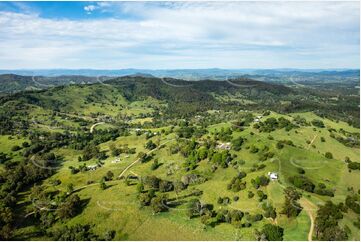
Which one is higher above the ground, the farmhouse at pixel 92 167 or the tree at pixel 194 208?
the tree at pixel 194 208

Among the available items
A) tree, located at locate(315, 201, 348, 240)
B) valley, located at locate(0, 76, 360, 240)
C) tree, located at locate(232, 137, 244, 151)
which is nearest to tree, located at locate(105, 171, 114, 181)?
valley, located at locate(0, 76, 360, 240)

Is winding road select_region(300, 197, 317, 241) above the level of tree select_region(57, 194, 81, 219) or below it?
above

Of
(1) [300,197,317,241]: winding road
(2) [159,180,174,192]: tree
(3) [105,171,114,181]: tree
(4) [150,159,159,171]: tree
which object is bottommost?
(3) [105,171,114,181]: tree

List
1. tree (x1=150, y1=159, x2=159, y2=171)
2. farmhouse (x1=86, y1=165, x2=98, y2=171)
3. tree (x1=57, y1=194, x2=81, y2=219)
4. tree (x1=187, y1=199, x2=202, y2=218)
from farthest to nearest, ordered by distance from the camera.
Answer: farmhouse (x1=86, y1=165, x2=98, y2=171) < tree (x1=150, y1=159, x2=159, y2=171) < tree (x1=57, y1=194, x2=81, y2=219) < tree (x1=187, y1=199, x2=202, y2=218)

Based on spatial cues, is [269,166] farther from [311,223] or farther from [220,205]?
[311,223]

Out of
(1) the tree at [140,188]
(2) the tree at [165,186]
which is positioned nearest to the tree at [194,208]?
(2) the tree at [165,186]

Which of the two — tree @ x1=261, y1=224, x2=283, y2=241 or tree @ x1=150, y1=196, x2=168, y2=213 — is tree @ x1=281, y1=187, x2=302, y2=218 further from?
tree @ x1=150, y1=196, x2=168, y2=213

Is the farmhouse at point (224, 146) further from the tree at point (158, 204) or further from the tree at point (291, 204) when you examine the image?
the tree at point (291, 204)

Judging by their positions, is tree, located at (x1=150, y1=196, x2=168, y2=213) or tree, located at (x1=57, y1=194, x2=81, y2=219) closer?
tree, located at (x1=150, y1=196, x2=168, y2=213)

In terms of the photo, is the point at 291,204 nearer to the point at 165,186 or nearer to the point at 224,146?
the point at 165,186

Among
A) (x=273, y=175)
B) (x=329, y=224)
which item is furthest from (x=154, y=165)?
(x=329, y=224)

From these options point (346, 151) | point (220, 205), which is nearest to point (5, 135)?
point (220, 205)
